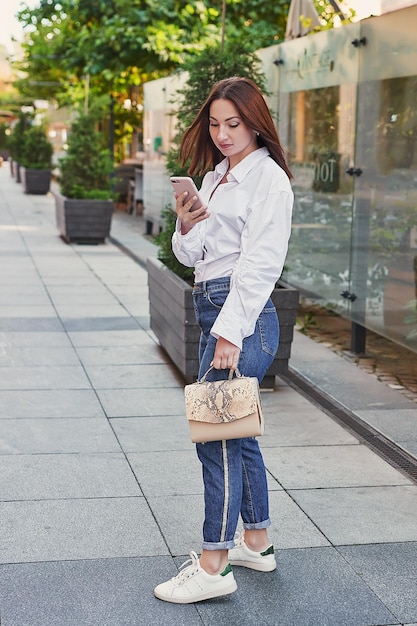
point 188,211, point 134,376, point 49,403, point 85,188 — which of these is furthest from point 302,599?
point 85,188

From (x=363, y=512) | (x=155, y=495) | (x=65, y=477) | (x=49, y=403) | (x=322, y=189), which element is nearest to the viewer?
(x=363, y=512)

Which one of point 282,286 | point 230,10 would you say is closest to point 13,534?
point 282,286

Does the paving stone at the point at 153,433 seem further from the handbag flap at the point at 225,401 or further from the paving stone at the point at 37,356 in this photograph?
the handbag flap at the point at 225,401

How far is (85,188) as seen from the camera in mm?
16734

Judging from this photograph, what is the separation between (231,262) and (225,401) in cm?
50

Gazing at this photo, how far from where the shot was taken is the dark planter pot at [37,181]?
30.4 m

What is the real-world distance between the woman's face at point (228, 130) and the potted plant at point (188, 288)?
3257 millimetres

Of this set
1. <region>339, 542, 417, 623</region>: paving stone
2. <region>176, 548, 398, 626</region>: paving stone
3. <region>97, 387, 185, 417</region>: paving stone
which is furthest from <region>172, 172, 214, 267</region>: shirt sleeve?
<region>97, 387, 185, 417</region>: paving stone

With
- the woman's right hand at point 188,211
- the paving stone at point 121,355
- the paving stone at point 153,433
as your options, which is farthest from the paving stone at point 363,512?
the paving stone at point 121,355

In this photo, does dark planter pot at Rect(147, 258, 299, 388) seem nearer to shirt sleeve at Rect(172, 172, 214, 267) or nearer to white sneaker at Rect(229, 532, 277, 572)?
white sneaker at Rect(229, 532, 277, 572)

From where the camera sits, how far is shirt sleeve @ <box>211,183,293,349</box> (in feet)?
11.5

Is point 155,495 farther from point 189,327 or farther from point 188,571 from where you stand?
→ point 189,327

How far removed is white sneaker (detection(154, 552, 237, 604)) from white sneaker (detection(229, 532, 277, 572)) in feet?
0.76

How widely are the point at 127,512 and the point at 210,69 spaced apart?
14.0 ft
